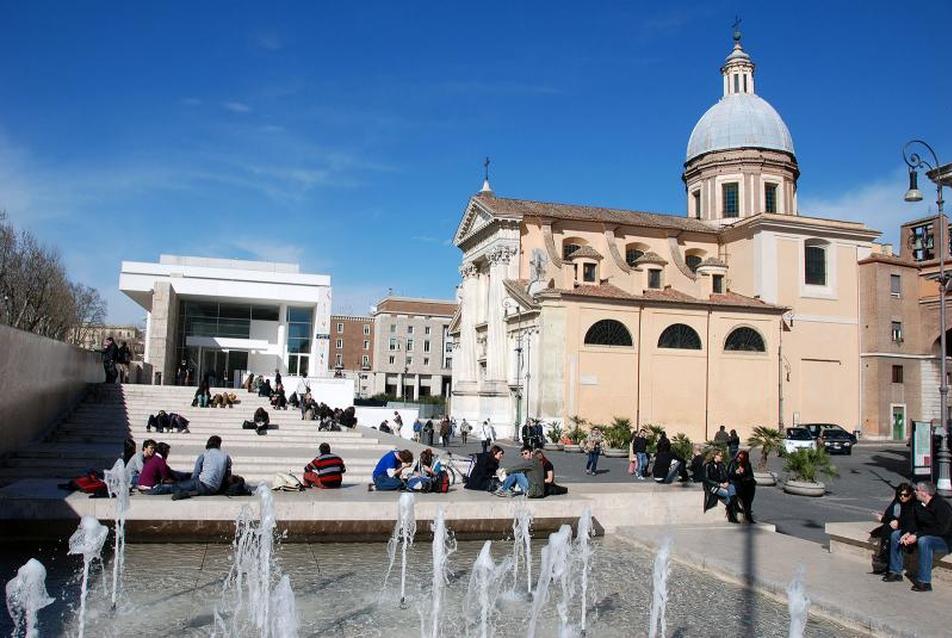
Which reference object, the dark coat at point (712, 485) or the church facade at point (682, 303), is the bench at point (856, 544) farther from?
the church facade at point (682, 303)

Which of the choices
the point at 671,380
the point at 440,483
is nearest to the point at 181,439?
the point at 440,483

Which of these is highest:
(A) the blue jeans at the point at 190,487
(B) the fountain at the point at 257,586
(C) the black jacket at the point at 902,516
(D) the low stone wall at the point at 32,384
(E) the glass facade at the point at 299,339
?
(E) the glass facade at the point at 299,339

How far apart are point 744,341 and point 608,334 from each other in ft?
29.1

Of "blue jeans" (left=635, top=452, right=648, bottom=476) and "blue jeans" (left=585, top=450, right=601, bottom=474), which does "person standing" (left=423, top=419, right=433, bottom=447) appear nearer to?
"blue jeans" (left=585, top=450, right=601, bottom=474)

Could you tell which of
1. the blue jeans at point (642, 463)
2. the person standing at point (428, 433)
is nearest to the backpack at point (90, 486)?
the blue jeans at point (642, 463)

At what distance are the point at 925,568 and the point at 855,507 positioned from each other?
10.3 meters

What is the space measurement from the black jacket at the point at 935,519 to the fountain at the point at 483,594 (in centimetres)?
477

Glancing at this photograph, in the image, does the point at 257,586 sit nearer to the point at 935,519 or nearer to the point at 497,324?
the point at 935,519

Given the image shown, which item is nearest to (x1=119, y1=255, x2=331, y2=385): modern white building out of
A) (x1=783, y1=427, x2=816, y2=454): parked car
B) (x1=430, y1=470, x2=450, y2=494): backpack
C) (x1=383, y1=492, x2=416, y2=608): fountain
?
(x1=783, y1=427, x2=816, y2=454): parked car

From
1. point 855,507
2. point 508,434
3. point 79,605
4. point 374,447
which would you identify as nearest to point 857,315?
point 508,434

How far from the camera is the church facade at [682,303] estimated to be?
40.7 metres

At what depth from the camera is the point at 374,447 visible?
20.8 metres

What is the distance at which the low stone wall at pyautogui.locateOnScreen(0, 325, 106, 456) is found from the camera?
615 inches

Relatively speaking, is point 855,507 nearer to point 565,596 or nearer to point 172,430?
point 565,596
